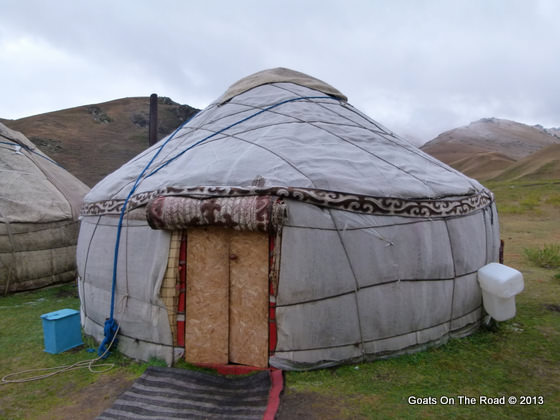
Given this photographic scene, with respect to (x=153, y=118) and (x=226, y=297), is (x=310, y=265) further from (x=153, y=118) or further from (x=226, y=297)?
(x=153, y=118)

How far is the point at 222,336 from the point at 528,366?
2.27 m

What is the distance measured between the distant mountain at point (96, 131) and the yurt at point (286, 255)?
16.1 metres

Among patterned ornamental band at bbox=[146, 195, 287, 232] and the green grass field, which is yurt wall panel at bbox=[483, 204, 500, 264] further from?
patterned ornamental band at bbox=[146, 195, 287, 232]

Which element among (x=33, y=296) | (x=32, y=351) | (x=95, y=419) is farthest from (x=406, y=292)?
(x=33, y=296)

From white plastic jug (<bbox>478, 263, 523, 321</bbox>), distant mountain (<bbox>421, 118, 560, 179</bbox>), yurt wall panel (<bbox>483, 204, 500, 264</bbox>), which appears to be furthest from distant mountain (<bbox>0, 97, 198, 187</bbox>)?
distant mountain (<bbox>421, 118, 560, 179</bbox>)

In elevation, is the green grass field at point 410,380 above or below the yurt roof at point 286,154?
below

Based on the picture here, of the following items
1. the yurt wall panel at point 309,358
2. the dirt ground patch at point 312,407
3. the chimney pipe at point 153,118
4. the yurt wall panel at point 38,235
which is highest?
the chimney pipe at point 153,118

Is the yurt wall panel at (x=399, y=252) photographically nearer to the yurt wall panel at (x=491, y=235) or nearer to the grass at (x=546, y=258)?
the yurt wall panel at (x=491, y=235)

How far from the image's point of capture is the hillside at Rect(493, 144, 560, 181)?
77.3 ft

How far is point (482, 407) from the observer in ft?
8.00

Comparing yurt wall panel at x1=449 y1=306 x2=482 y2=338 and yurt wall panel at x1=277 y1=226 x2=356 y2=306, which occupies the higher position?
yurt wall panel at x1=277 y1=226 x2=356 y2=306

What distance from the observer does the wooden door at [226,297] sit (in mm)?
2893

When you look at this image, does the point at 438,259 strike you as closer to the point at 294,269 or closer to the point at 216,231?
the point at 294,269

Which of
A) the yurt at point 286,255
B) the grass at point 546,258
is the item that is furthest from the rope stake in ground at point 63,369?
the grass at point 546,258
